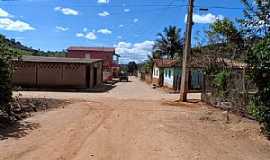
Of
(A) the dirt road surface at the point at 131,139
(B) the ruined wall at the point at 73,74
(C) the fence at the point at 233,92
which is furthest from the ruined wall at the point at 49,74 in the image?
(A) the dirt road surface at the point at 131,139

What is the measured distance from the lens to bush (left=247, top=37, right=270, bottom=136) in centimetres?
1075

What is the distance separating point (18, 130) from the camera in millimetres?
11242

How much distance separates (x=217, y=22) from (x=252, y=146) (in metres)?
9.04

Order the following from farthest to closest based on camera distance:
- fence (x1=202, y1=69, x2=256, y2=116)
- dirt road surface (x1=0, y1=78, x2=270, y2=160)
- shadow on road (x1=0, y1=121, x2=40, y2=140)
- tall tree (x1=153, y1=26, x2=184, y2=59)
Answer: tall tree (x1=153, y1=26, x2=184, y2=59) < fence (x1=202, y1=69, x2=256, y2=116) < shadow on road (x1=0, y1=121, x2=40, y2=140) < dirt road surface (x1=0, y1=78, x2=270, y2=160)

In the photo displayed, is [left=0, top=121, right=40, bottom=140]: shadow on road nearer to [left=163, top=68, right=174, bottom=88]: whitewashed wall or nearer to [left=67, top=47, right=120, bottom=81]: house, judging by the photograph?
[left=163, top=68, right=174, bottom=88]: whitewashed wall

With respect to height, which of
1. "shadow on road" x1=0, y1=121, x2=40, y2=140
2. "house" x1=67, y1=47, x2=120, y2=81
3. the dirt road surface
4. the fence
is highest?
"house" x1=67, y1=47, x2=120, y2=81

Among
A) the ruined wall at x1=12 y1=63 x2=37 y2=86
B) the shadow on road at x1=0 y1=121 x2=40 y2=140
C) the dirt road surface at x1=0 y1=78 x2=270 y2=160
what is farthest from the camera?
the ruined wall at x1=12 y1=63 x2=37 y2=86

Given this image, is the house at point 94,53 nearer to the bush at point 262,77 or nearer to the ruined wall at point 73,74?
the ruined wall at point 73,74

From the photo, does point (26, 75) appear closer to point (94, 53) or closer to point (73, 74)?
point (73, 74)

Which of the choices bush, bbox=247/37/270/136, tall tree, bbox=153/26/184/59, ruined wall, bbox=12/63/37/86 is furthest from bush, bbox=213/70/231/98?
tall tree, bbox=153/26/184/59

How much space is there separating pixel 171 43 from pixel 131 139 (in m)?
57.3

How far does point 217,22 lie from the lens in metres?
17.9

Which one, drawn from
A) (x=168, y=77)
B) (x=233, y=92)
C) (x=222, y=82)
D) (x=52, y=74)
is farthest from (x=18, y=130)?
(x=168, y=77)

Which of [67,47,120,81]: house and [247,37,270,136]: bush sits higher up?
[67,47,120,81]: house
